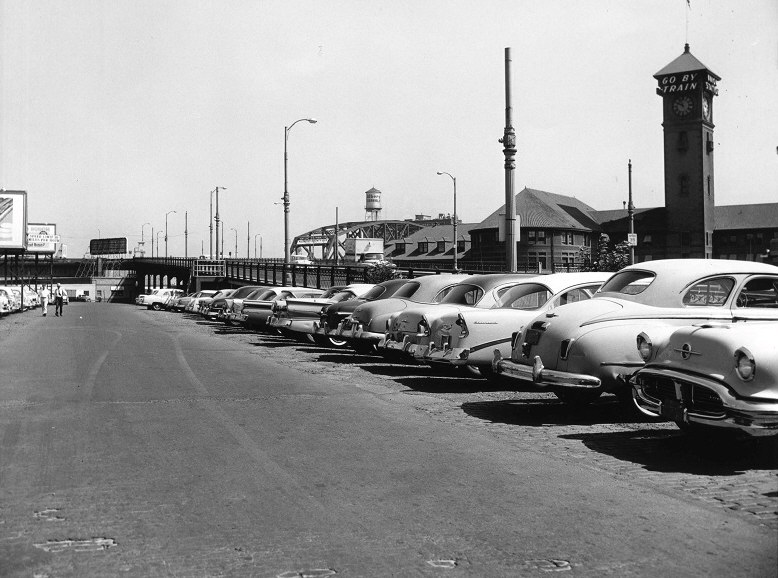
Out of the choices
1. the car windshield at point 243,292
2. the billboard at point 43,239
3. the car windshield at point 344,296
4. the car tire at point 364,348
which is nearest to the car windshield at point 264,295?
the car windshield at point 243,292

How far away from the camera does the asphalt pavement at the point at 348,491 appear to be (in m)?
4.73

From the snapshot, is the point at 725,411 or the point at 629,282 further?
the point at 629,282

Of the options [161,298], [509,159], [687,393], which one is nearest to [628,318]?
[687,393]

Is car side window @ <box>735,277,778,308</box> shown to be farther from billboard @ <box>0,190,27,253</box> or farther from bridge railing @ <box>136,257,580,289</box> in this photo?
billboard @ <box>0,190,27,253</box>

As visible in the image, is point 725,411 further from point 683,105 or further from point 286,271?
point 683,105

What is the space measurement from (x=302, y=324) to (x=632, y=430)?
13555 millimetres

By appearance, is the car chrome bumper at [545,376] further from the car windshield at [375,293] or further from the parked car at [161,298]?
the parked car at [161,298]

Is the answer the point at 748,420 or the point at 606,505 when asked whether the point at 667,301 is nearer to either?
the point at 748,420

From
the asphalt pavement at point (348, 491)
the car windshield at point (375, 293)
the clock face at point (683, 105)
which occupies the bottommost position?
the asphalt pavement at point (348, 491)

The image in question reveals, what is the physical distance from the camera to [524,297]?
12984 mm

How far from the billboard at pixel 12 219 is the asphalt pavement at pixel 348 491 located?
53336 mm

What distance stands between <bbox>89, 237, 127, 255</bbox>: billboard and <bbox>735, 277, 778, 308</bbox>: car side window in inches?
6427

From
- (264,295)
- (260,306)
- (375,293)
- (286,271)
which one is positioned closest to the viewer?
(375,293)

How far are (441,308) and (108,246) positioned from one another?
164330 millimetres
